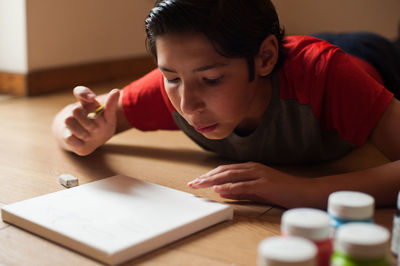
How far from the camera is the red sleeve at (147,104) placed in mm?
1127

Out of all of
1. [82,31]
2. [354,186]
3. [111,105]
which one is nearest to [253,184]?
[354,186]

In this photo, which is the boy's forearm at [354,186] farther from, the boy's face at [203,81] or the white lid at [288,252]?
the white lid at [288,252]

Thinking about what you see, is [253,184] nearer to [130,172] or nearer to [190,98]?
[190,98]

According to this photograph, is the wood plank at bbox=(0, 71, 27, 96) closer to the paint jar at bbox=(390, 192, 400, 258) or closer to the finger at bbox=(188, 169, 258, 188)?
the finger at bbox=(188, 169, 258, 188)

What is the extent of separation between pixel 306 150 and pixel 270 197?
0.27 m

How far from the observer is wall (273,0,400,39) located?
303 centimetres

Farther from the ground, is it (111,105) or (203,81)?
(203,81)

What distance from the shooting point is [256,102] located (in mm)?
1003

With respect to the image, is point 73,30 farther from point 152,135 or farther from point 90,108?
point 90,108

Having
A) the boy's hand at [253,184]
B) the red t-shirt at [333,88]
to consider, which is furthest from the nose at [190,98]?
the red t-shirt at [333,88]

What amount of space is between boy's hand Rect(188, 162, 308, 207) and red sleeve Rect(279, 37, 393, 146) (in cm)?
16

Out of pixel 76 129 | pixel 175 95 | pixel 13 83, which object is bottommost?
pixel 13 83

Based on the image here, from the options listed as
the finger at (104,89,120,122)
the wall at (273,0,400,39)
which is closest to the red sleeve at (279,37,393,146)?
the finger at (104,89,120,122)

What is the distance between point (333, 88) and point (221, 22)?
0.80ft
